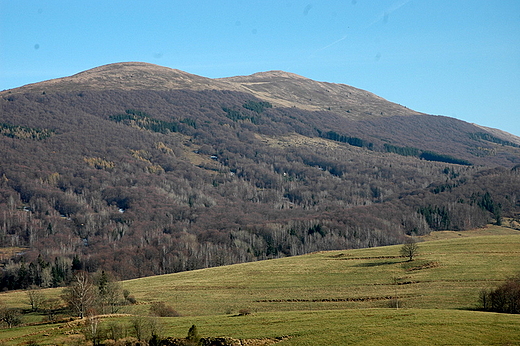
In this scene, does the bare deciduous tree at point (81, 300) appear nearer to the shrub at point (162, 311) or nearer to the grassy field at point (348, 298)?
the grassy field at point (348, 298)

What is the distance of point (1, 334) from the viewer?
62438mm

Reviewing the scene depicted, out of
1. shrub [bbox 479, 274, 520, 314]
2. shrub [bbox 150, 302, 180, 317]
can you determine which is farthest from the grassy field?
shrub [bbox 479, 274, 520, 314]

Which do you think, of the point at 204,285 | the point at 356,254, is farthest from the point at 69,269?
the point at 356,254

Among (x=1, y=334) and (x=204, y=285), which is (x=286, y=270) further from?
(x=1, y=334)

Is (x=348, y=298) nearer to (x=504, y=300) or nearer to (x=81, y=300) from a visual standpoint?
(x=504, y=300)

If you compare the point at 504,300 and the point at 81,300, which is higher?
the point at 504,300

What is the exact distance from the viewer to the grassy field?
1935 inches

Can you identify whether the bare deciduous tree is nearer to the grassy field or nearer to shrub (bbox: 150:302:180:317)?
the grassy field

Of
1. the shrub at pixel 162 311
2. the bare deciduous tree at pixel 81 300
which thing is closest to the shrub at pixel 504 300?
the shrub at pixel 162 311

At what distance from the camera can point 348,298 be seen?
7769cm

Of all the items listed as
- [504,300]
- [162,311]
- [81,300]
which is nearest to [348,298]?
[504,300]

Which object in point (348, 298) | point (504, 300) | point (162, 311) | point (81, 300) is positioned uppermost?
point (504, 300)

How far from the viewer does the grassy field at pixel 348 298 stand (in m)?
49.2

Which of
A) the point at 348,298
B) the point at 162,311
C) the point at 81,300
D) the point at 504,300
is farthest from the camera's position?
the point at 348,298
